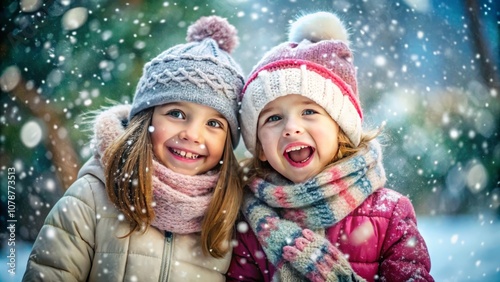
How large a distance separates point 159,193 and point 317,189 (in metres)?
0.35

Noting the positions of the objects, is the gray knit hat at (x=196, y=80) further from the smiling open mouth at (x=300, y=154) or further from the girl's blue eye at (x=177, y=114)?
the smiling open mouth at (x=300, y=154)

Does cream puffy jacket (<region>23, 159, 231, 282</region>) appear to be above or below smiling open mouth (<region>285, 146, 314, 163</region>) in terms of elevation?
below

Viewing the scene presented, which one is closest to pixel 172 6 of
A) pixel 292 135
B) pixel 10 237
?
pixel 292 135

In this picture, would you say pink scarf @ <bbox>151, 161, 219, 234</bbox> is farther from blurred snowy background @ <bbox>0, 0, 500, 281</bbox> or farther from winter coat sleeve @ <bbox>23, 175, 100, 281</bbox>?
blurred snowy background @ <bbox>0, 0, 500, 281</bbox>

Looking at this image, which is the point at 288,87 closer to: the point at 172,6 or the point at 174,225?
the point at 174,225

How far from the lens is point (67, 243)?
0.96m

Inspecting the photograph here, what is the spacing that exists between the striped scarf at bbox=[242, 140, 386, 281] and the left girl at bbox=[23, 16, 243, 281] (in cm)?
10

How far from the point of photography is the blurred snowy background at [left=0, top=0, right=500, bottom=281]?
1.13m

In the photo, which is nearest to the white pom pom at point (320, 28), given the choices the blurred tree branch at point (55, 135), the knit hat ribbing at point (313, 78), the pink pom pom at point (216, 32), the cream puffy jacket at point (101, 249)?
the knit hat ribbing at point (313, 78)

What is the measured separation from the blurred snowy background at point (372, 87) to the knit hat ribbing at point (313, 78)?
17 centimetres

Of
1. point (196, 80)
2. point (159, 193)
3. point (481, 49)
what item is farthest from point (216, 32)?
point (481, 49)

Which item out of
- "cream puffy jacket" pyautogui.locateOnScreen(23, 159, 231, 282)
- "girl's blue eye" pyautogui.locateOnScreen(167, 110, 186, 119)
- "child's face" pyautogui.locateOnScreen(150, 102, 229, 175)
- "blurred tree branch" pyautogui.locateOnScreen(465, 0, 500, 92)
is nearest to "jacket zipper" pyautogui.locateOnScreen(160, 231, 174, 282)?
"cream puffy jacket" pyautogui.locateOnScreen(23, 159, 231, 282)

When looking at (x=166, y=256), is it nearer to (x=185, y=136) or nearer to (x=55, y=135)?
(x=185, y=136)

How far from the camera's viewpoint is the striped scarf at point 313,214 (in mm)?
913
